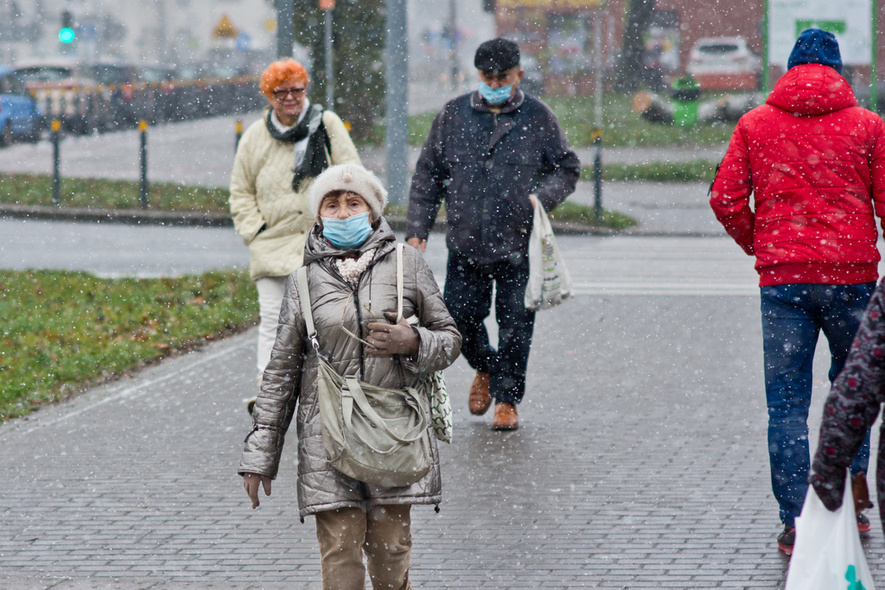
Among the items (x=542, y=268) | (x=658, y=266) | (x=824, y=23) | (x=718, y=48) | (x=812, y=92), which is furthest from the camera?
(x=718, y=48)

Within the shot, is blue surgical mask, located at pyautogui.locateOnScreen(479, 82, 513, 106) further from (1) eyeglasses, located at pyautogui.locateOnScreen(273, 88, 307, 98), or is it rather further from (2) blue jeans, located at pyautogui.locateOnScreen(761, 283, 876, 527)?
(2) blue jeans, located at pyautogui.locateOnScreen(761, 283, 876, 527)

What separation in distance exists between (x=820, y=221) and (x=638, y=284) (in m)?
7.58

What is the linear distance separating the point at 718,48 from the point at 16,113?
62.5ft

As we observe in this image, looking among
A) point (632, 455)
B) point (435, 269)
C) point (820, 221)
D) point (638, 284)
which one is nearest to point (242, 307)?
point (435, 269)

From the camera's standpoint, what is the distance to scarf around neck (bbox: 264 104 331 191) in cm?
690

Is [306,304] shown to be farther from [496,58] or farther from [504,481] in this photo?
[496,58]

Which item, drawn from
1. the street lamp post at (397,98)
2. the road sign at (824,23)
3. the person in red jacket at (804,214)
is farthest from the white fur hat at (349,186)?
the road sign at (824,23)

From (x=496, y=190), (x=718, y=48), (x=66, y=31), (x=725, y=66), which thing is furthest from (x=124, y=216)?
(x=718, y=48)

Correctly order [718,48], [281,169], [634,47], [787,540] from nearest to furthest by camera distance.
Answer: [787,540]
[281,169]
[718,48]
[634,47]

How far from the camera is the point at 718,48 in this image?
36.7 metres

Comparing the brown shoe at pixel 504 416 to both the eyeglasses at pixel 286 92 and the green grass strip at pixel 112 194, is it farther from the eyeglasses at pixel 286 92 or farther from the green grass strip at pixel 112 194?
the green grass strip at pixel 112 194

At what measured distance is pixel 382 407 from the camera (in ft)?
12.8

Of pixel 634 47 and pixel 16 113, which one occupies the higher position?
pixel 634 47

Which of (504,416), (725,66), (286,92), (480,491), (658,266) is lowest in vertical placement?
(480,491)
